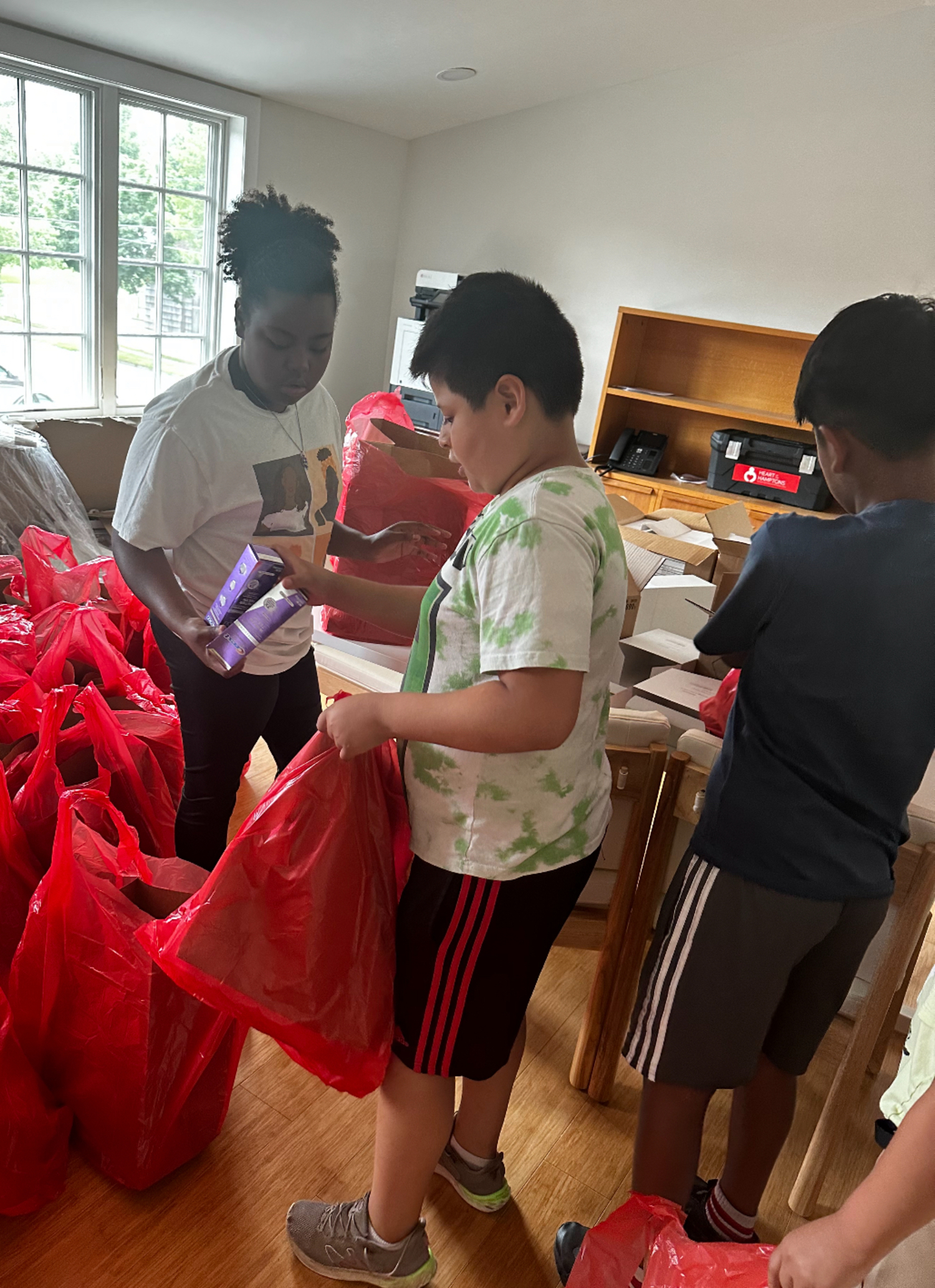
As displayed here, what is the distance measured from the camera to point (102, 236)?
14.2 feet

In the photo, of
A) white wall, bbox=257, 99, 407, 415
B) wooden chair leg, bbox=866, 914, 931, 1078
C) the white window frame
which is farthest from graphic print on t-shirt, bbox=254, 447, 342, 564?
white wall, bbox=257, 99, 407, 415

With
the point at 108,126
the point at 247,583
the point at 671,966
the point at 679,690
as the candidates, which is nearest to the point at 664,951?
the point at 671,966

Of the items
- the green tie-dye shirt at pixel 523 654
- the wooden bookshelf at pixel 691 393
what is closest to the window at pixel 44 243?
the wooden bookshelf at pixel 691 393

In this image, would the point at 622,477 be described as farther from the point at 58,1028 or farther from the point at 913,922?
the point at 58,1028

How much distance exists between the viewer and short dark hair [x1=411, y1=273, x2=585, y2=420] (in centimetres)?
85

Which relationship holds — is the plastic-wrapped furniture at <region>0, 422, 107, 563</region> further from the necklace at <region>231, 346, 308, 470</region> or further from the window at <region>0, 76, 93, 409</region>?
the necklace at <region>231, 346, 308, 470</region>

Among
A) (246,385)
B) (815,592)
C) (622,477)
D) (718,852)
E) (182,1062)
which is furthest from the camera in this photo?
(622,477)

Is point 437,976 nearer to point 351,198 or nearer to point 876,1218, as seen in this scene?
point 876,1218

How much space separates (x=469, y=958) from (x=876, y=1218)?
0.46 meters

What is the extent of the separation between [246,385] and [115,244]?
12.3 feet

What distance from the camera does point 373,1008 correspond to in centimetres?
101

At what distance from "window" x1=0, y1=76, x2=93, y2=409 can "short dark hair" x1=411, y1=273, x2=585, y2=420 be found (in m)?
4.10

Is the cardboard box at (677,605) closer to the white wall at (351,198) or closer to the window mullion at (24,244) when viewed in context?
the window mullion at (24,244)

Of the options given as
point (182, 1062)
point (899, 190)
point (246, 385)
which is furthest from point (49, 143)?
point (182, 1062)
